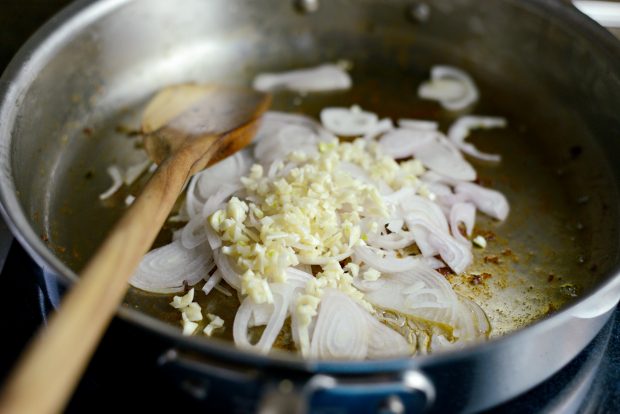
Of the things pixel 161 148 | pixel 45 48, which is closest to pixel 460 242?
pixel 161 148

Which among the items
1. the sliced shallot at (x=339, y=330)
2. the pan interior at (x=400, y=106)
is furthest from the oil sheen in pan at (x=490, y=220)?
the sliced shallot at (x=339, y=330)

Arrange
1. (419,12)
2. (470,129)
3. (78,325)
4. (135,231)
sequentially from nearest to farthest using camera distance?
(78,325) < (135,231) < (470,129) < (419,12)

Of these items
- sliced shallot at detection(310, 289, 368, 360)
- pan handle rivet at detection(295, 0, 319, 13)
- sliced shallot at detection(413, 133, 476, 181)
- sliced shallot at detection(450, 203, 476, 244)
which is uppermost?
pan handle rivet at detection(295, 0, 319, 13)

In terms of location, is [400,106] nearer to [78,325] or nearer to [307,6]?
[307,6]

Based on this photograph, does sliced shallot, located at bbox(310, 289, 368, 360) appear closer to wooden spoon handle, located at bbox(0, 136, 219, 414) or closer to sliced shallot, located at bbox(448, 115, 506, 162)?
wooden spoon handle, located at bbox(0, 136, 219, 414)

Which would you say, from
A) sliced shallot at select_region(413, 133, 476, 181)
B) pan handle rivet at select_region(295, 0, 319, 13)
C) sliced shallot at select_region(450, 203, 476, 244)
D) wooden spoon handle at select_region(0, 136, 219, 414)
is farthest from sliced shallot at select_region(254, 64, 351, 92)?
wooden spoon handle at select_region(0, 136, 219, 414)

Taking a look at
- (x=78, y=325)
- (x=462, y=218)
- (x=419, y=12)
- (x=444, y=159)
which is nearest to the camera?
(x=78, y=325)

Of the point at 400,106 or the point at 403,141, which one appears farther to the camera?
the point at 400,106

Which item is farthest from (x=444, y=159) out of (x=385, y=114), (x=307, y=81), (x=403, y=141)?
(x=307, y=81)
